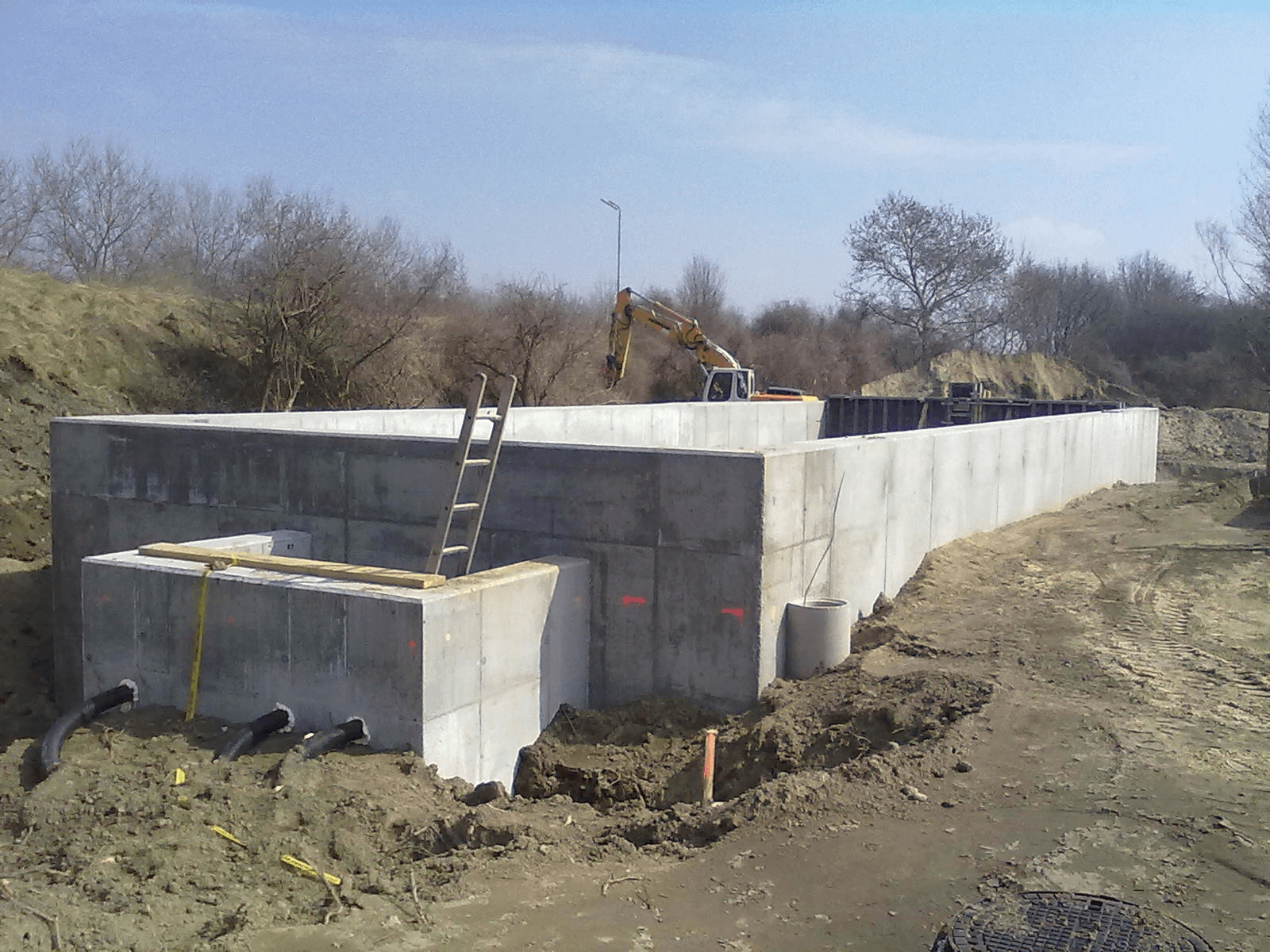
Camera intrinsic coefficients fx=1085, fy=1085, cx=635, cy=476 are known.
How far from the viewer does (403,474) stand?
33.7 ft

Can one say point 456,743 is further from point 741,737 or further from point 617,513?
point 617,513

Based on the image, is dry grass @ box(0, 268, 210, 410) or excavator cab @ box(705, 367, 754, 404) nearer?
dry grass @ box(0, 268, 210, 410)

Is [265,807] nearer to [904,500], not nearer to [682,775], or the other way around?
[682,775]

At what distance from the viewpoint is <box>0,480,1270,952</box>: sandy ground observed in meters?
4.87

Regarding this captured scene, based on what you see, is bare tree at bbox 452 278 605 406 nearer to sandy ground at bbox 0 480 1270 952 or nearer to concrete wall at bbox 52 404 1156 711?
concrete wall at bbox 52 404 1156 711

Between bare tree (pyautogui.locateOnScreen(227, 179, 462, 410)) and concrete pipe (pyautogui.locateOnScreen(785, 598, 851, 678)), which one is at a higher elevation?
bare tree (pyautogui.locateOnScreen(227, 179, 462, 410))

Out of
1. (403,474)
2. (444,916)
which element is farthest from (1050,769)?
(403,474)

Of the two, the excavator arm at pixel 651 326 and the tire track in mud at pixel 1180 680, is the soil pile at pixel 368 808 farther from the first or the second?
the excavator arm at pixel 651 326

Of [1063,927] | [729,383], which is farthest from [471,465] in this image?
[729,383]

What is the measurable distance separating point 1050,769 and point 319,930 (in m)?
4.44

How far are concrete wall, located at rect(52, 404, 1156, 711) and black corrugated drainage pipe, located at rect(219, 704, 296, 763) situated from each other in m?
2.70

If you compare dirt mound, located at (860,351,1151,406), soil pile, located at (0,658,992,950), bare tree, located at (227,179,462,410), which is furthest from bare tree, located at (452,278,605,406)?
soil pile, located at (0,658,992,950)

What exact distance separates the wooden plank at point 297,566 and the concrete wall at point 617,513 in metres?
1.68

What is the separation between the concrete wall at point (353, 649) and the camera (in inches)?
290
